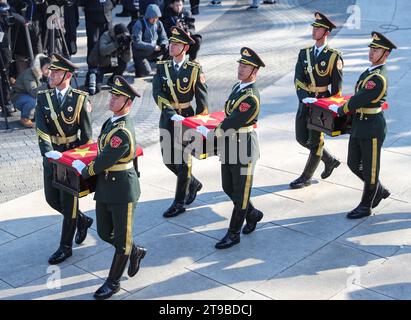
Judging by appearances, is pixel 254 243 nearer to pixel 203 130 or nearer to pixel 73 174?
pixel 203 130

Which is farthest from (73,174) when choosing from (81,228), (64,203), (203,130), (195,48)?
(195,48)

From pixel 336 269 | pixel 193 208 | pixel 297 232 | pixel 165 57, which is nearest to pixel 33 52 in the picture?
pixel 165 57

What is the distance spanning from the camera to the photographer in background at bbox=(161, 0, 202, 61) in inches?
543

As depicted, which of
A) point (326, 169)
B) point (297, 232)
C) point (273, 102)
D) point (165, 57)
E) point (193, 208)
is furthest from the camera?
point (165, 57)

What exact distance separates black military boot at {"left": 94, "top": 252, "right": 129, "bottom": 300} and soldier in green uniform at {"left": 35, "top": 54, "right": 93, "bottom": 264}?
877 millimetres

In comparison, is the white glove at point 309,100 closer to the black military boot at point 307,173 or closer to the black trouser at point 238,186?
the black military boot at point 307,173

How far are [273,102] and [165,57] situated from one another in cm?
294

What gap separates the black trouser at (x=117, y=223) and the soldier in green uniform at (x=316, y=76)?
2734mm

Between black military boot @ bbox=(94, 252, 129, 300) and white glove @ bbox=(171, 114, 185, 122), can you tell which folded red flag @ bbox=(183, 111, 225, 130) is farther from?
black military boot @ bbox=(94, 252, 129, 300)

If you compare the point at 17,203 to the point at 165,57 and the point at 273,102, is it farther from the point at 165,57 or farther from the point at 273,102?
the point at 165,57

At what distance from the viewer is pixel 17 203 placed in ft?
27.3

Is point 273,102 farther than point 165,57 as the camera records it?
No

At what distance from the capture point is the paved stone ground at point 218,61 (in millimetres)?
9484

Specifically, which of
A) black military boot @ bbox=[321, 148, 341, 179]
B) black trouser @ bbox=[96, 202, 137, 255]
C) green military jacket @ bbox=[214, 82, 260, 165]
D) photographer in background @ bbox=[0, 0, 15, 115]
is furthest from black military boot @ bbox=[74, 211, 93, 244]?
photographer in background @ bbox=[0, 0, 15, 115]
